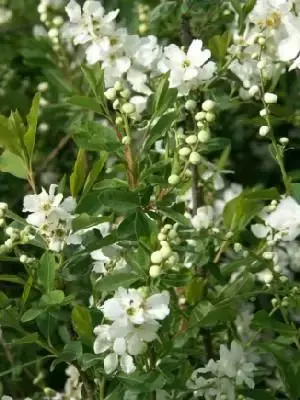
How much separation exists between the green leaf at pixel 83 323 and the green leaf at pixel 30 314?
0.05 m

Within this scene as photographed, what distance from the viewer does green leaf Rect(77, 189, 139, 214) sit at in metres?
1.28

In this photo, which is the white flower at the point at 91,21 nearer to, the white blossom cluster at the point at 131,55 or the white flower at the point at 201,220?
the white blossom cluster at the point at 131,55

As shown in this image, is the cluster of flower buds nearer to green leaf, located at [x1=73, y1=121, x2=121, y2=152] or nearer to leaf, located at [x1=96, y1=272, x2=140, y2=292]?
leaf, located at [x1=96, y1=272, x2=140, y2=292]

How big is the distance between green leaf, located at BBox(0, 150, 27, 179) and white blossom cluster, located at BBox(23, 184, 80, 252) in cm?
13

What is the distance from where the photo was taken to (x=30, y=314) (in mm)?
Result: 1326

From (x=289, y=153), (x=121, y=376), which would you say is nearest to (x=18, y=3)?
(x=289, y=153)

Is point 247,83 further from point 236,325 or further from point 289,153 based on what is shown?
point 289,153

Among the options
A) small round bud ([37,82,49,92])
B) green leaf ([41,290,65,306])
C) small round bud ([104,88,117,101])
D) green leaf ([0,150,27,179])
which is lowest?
small round bud ([37,82,49,92])

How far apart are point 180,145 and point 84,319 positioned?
0.30 meters

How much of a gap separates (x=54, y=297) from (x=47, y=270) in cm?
4

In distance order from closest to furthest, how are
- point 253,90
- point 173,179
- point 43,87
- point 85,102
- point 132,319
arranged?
point 132,319 < point 173,179 < point 85,102 < point 253,90 < point 43,87

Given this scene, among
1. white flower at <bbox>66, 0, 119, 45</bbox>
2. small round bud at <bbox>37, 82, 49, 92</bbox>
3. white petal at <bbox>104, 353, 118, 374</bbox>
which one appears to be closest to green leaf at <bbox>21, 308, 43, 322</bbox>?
white petal at <bbox>104, 353, 118, 374</bbox>

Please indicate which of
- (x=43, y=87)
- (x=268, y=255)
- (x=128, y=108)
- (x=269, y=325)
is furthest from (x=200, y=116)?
(x=43, y=87)

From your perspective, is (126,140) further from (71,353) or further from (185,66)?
(71,353)
